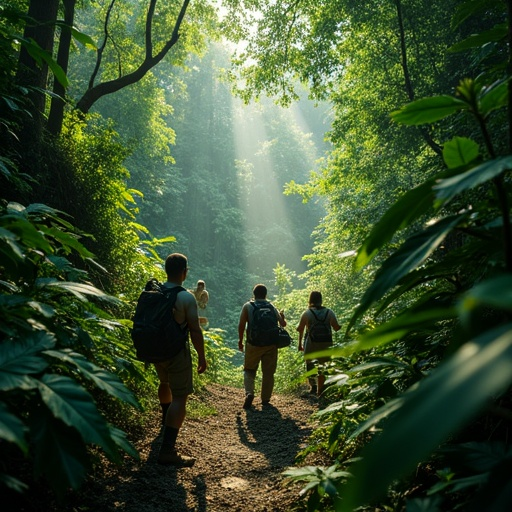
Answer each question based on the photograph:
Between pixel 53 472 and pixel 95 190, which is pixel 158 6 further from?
pixel 53 472

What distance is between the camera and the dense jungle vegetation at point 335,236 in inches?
33.9

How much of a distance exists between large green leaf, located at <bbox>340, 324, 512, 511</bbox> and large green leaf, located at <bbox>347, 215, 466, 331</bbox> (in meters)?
0.46

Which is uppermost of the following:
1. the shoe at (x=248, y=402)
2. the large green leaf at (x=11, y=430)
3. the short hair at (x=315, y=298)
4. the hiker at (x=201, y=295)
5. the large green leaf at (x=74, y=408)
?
the hiker at (x=201, y=295)

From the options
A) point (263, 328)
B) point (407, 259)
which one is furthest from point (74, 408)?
point (263, 328)

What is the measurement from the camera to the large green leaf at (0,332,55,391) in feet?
3.36

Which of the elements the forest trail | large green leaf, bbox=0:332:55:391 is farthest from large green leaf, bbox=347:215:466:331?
the forest trail

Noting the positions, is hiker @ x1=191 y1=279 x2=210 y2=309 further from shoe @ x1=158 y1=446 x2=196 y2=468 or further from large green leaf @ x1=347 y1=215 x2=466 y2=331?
large green leaf @ x1=347 y1=215 x2=466 y2=331

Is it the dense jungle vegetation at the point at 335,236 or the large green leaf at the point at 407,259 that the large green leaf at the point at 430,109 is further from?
the large green leaf at the point at 407,259

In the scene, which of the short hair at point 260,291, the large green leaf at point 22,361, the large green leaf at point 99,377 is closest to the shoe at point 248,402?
the short hair at point 260,291

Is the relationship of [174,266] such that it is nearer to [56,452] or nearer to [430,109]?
[56,452]

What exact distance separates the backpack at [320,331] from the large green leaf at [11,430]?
6.28 m

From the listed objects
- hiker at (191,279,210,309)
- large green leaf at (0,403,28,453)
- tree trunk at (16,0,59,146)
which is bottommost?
large green leaf at (0,403,28,453)

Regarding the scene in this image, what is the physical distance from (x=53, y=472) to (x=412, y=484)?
1.59 m

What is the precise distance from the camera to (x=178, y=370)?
3967 mm
